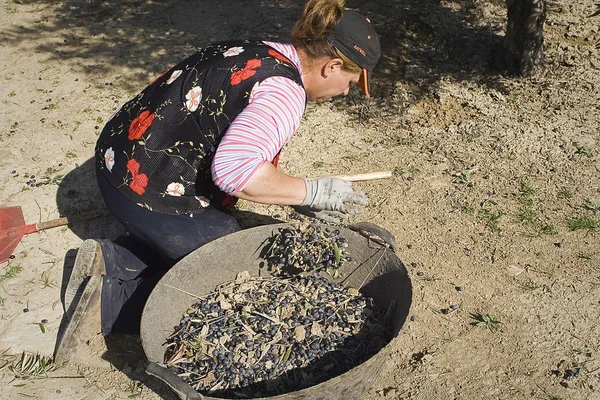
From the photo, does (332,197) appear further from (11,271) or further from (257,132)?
(11,271)

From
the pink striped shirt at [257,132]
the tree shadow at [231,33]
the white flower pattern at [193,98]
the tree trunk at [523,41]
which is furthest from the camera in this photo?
the tree shadow at [231,33]

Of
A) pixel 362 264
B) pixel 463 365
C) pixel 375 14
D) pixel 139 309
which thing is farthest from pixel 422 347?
pixel 375 14

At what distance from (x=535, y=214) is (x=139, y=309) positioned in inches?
98.7

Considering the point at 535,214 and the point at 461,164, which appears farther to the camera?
the point at 461,164

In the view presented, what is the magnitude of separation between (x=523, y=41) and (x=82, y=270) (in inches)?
147

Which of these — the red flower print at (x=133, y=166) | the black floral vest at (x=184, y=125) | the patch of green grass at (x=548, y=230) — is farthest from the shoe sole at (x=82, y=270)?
the patch of green grass at (x=548, y=230)

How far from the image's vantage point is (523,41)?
5.09m

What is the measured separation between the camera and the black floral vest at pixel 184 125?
2840mm

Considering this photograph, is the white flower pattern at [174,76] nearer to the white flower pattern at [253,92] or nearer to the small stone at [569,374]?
the white flower pattern at [253,92]

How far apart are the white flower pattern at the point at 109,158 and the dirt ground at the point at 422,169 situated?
1049 mm

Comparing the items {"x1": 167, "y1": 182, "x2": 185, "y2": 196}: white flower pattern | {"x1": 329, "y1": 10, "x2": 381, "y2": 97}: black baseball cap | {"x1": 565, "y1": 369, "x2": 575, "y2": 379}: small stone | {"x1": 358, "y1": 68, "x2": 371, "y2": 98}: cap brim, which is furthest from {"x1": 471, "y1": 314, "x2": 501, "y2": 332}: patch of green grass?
{"x1": 167, "y1": 182, "x2": 185, "y2": 196}: white flower pattern

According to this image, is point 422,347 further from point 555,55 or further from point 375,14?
point 375,14

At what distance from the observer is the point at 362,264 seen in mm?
3221

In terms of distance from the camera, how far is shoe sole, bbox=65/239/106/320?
138 inches
